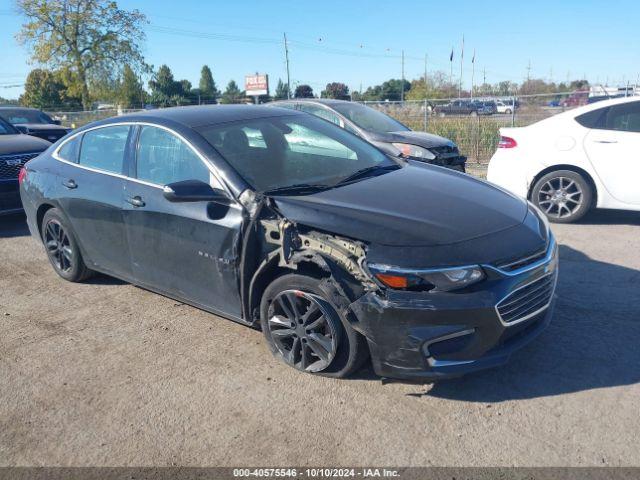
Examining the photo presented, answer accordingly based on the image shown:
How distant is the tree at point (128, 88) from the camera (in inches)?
1615

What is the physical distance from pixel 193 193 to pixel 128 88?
42085 millimetres

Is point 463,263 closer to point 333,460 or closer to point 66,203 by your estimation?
point 333,460

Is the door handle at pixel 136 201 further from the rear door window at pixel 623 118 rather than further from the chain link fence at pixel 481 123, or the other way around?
the chain link fence at pixel 481 123

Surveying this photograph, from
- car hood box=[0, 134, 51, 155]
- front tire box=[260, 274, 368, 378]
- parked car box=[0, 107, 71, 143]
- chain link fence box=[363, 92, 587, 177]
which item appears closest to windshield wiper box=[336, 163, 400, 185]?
front tire box=[260, 274, 368, 378]

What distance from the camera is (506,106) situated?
14352 millimetres

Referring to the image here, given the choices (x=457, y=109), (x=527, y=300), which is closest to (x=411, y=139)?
(x=527, y=300)

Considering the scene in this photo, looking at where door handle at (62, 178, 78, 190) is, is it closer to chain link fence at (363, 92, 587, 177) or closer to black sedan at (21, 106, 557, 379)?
black sedan at (21, 106, 557, 379)

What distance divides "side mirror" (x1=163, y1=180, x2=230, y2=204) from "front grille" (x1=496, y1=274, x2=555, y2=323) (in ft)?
6.04

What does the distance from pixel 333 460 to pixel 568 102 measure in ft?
53.0

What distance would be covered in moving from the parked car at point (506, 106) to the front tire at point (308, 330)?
1085cm

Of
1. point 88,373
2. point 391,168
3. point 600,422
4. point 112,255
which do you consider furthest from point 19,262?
point 600,422

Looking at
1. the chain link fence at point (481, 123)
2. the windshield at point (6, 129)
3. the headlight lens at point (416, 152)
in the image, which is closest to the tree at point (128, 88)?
the chain link fence at point (481, 123)

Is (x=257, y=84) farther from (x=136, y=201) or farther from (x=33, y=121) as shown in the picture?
(x=136, y=201)

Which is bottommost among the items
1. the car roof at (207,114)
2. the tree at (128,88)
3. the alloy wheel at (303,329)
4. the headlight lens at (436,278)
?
the alloy wheel at (303,329)
